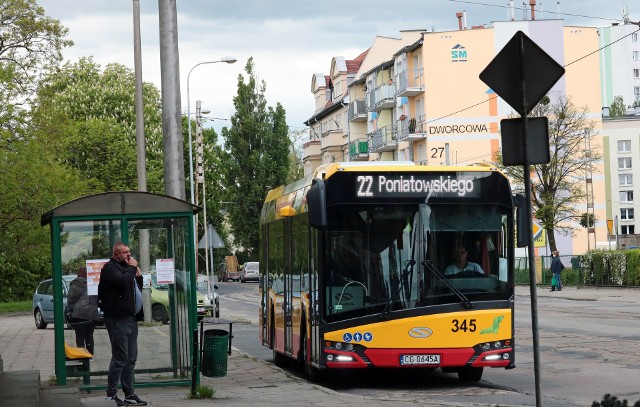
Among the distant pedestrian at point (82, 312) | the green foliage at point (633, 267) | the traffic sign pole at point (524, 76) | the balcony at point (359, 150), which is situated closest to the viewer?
the traffic sign pole at point (524, 76)

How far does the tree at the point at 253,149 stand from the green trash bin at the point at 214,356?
87720 millimetres

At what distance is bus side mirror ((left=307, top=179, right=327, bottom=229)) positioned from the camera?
48.4 ft

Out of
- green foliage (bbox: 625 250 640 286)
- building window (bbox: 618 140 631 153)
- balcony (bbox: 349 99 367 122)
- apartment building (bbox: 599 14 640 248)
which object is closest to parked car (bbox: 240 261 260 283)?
balcony (bbox: 349 99 367 122)

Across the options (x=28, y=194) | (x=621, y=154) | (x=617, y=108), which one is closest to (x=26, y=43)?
(x=28, y=194)

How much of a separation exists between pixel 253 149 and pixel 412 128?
839 inches

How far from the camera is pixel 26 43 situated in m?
48.6

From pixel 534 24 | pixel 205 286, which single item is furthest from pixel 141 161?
pixel 534 24

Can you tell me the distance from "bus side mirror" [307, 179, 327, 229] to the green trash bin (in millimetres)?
2103

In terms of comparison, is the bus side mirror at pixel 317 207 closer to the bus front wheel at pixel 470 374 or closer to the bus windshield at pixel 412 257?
the bus windshield at pixel 412 257

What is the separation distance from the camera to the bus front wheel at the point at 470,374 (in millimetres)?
16453

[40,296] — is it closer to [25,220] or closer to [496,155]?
[25,220]

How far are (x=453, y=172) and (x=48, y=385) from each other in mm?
6172

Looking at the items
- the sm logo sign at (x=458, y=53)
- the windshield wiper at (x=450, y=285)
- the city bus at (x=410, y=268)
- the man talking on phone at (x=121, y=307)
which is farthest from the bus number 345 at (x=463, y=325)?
the sm logo sign at (x=458, y=53)

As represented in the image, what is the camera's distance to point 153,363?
16.0m
